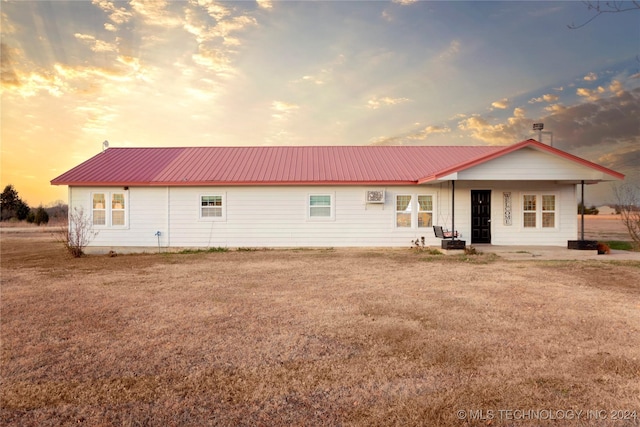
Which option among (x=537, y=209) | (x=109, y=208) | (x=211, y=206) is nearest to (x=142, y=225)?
(x=109, y=208)

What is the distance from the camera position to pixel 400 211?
17.4 meters

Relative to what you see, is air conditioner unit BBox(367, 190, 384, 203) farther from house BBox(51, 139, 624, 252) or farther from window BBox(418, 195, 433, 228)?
window BBox(418, 195, 433, 228)

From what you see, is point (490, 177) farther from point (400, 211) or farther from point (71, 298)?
point (71, 298)

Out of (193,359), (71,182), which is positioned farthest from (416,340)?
(71,182)

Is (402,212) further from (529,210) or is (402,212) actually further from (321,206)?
(529,210)

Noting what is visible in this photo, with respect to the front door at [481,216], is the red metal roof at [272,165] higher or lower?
higher

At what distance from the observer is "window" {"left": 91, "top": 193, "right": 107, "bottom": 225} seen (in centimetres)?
1758

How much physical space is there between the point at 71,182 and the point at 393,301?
15171mm

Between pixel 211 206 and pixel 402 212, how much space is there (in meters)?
8.01

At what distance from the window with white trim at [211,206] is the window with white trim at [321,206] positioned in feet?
12.4

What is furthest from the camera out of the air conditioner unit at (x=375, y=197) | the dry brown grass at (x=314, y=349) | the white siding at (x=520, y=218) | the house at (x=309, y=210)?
the white siding at (x=520, y=218)

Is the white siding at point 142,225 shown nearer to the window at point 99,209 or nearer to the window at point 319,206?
the window at point 99,209

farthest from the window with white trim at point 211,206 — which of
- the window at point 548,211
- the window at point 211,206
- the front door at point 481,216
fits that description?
the window at point 548,211

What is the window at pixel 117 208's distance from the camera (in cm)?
1758
